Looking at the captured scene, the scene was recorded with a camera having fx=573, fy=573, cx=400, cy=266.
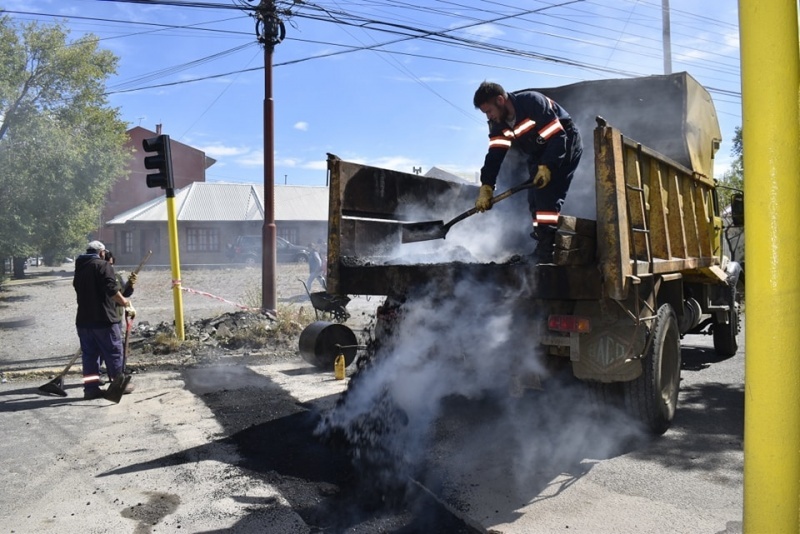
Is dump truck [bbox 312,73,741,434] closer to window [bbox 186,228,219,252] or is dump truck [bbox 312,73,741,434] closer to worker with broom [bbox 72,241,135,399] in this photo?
worker with broom [bbox 72,241,135,399]

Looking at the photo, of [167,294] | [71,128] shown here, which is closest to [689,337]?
[167,294]

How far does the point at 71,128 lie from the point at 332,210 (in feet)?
47.5

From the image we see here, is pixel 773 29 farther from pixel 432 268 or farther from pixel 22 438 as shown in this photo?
pixel 22 438

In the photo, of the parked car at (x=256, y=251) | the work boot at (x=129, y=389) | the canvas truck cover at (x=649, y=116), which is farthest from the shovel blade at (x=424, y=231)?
the parked car at (x=256, y=251)

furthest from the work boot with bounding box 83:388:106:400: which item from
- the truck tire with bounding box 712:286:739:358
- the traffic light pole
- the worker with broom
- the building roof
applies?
the building roof

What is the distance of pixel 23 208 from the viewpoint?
1372 cm

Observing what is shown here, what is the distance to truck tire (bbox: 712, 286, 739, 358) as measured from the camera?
687cm

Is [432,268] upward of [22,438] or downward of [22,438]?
upward

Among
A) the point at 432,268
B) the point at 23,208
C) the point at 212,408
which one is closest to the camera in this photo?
the point at 432,268

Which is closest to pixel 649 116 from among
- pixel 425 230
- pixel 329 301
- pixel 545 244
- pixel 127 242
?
pixel 425 230

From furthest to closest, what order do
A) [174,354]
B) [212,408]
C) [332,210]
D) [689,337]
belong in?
[689,337]
[174,354]
[212,408]
[332,210]

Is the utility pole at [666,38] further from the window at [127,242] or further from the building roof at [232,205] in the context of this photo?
the window at [127,242]

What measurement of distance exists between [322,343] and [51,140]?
1147 cm

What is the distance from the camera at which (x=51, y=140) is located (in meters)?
14.0
